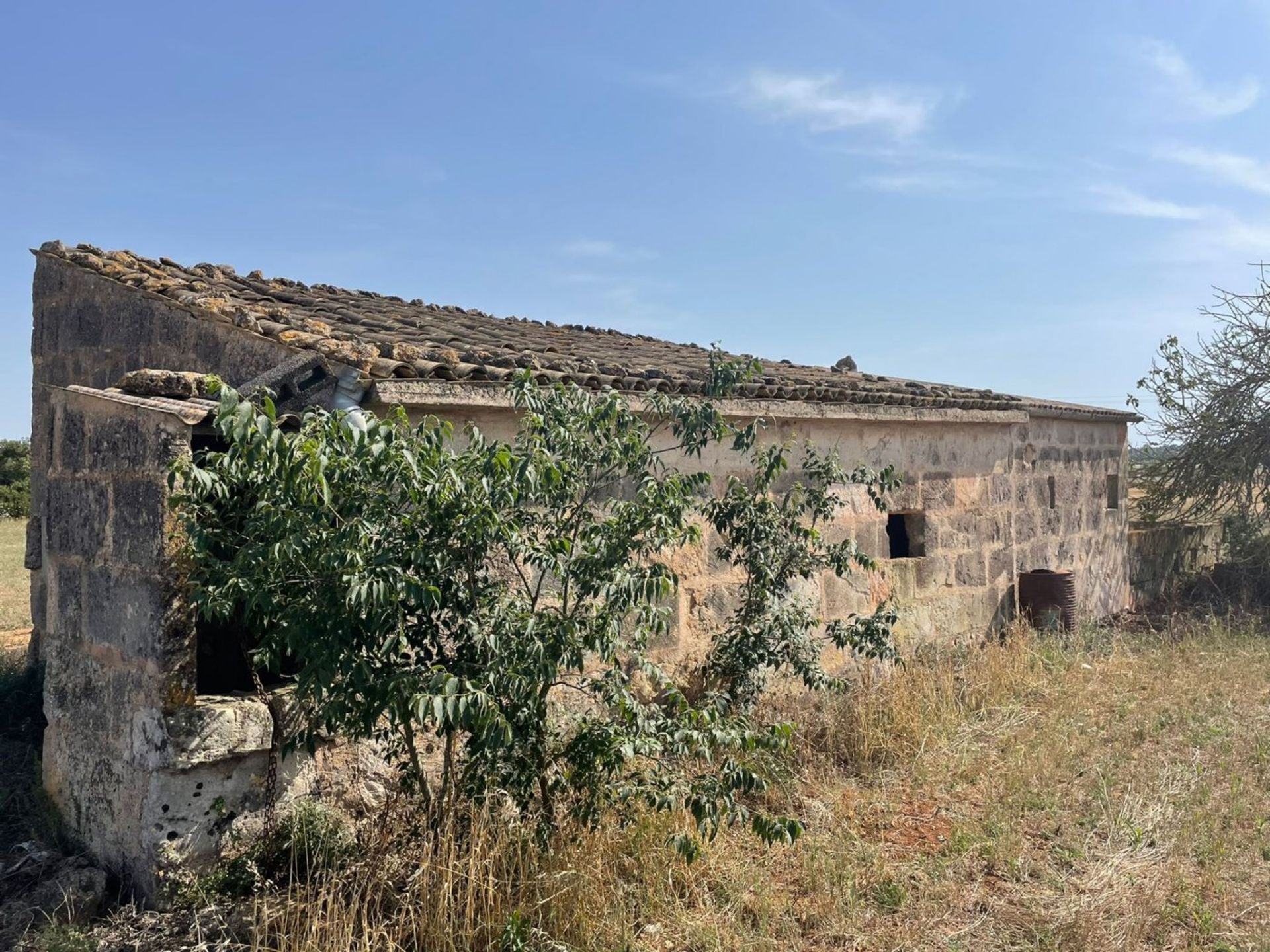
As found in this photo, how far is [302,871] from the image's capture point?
3.86m

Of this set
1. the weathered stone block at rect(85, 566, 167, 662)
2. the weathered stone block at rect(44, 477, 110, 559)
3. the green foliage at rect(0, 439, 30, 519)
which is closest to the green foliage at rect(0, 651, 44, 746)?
the weathered stone block at rect(44, 477, 110, 559)

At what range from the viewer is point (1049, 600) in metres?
9.08

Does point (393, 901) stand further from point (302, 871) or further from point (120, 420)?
point (120, 420)

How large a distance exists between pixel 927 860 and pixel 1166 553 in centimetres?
1007

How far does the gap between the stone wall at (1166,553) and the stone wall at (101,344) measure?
35.2 feet

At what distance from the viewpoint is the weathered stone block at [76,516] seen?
A: 413 cm

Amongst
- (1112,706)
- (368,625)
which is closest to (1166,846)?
(1112,706)

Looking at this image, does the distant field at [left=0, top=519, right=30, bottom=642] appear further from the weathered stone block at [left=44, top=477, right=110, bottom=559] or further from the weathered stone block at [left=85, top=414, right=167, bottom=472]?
the weathered stone block at [left=85, top=414, right=167, bottom=472]

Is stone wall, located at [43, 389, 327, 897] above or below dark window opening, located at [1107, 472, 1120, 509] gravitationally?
below

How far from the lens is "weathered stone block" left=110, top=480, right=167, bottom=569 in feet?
12.4

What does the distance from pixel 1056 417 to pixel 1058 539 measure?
128 centimetres

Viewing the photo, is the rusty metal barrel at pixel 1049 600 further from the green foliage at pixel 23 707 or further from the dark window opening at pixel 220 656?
the green foliage at pixel 23 707

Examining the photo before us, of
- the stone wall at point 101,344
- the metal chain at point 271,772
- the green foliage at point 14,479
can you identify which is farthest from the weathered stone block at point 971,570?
the green foliage at point 14,479

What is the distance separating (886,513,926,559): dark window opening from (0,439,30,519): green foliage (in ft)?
77.3
